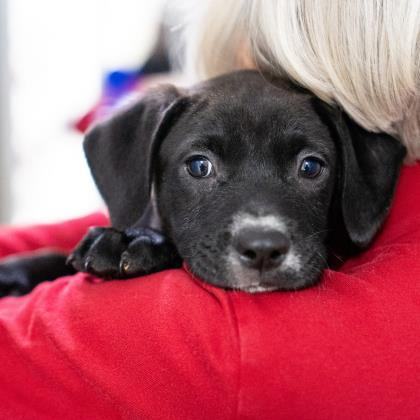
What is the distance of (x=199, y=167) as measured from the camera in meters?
1.94

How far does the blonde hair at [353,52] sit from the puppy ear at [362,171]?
0.15 feet

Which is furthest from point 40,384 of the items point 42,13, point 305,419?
point 42,13

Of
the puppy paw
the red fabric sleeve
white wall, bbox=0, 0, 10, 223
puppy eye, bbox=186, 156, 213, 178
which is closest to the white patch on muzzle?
the red fabric sleeve

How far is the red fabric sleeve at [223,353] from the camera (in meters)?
1.31

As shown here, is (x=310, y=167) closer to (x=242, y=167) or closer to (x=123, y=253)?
(x=242, y=167)

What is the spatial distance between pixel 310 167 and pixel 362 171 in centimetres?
15

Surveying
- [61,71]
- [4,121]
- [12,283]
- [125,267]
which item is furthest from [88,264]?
[61,71]

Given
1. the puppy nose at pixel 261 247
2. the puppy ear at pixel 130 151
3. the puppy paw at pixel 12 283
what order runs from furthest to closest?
the puppy paw at pixel 12 283
the puppy ear at pixel 130 151
the puppy nose at pixel 261 247

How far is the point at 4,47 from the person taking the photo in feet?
15.5

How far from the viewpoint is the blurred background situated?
5180 mm

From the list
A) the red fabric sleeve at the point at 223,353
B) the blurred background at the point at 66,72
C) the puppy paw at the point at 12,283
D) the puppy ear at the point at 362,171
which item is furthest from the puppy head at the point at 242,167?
the blurred background at the point at 66,72

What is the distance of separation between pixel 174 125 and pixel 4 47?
10.2ft

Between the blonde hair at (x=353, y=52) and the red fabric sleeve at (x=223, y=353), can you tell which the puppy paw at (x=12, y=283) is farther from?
the blonde hair at (x=353, y=52)

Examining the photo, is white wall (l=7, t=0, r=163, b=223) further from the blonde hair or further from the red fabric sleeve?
the red fabric sleeve
